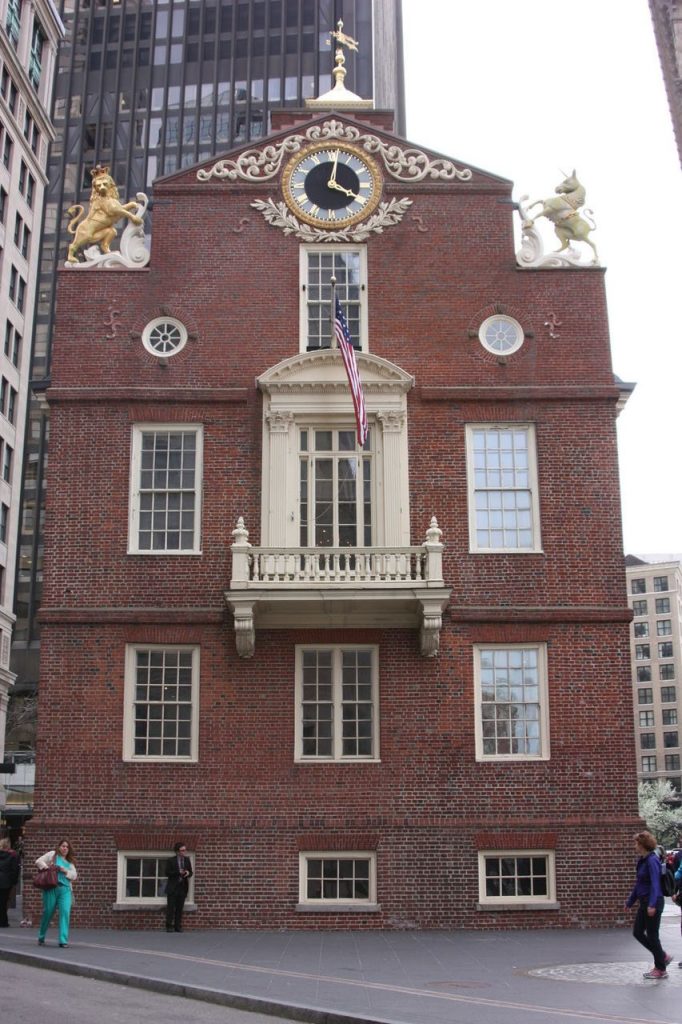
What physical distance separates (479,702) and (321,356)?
23.9 feet

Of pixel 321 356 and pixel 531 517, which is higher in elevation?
pixel 321 356

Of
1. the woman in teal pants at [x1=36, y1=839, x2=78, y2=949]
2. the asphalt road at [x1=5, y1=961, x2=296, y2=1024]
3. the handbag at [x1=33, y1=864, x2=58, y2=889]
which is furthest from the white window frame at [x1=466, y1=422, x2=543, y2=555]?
the asphalt road at [x1=5, y1=961, x2=296, y2=1024]

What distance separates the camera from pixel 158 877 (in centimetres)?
2186

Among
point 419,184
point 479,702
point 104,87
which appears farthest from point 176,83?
point 479,702

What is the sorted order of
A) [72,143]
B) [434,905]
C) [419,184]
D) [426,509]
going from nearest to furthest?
[434,905] → [426,509] → [419,184] → [72,143]

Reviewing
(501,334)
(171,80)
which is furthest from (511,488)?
(171,80)

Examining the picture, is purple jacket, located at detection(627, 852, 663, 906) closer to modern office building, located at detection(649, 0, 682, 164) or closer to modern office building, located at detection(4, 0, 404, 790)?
modern office building, located at detection(649, 0, 682, 164)

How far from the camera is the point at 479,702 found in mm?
22688

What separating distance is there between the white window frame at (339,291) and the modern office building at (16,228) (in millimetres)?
38549

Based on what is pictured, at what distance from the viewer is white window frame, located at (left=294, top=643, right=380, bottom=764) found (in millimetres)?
22312

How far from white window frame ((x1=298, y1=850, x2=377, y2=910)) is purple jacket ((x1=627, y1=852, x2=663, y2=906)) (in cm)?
750

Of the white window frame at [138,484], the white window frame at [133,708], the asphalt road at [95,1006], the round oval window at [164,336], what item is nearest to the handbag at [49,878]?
the asphalt road at [95,1006]

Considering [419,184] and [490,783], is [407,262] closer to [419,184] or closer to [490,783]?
[419,184]

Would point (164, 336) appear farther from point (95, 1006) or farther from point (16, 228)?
point (16, 228)
